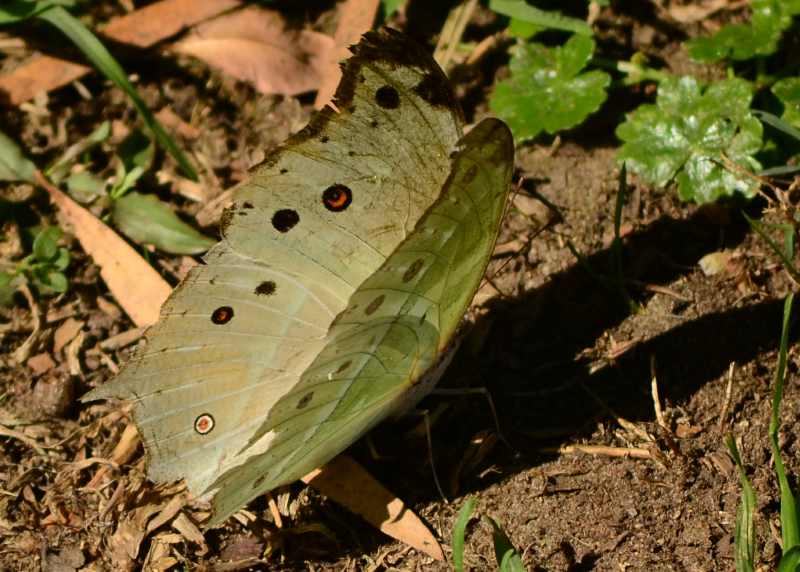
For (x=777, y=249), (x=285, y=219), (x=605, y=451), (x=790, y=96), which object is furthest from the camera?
(x=790, y=96)

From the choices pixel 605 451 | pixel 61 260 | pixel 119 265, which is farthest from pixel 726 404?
pixel 61 260

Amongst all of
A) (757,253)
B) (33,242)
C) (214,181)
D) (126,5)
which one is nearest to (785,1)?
(757,253)

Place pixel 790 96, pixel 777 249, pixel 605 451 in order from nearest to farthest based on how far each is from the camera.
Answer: pixel 605 451, pixel 777 249, pixel 790 96

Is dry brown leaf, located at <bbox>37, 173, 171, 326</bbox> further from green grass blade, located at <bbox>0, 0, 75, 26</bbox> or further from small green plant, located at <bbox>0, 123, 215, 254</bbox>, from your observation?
green grass blade, located at <bbox>0, 0, 75, 26</bbox>

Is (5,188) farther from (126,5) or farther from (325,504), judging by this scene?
(325,504)

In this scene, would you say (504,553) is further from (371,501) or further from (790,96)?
(790,96)
